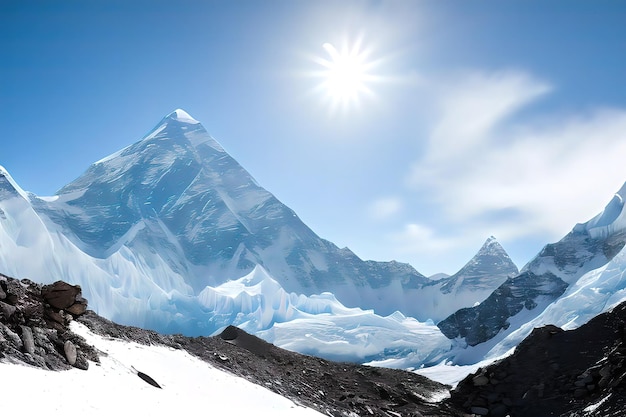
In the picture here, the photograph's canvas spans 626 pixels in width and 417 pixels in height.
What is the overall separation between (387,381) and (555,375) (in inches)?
593

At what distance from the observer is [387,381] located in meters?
39.2

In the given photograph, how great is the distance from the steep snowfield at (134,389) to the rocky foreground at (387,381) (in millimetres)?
1250

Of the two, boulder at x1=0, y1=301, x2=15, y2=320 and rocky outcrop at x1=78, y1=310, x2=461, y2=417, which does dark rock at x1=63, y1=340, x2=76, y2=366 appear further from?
rocky outcrop at x1=78, y1=310, x2=461, y2=417

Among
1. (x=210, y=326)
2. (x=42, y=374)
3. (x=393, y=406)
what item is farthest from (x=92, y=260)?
(x=42, y=374)

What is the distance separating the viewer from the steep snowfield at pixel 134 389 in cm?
1198

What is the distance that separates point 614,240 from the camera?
6496 inches

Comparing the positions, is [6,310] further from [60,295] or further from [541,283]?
[541,283]

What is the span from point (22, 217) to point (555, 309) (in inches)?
5343

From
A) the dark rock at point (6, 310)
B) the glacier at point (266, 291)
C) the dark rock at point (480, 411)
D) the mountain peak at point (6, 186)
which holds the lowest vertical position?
the dark rock at point (480, 411)

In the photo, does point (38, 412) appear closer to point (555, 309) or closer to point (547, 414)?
point (547, 414)

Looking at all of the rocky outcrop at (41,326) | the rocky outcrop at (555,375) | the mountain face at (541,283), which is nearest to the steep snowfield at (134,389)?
the rocky outcrop at (41,326)

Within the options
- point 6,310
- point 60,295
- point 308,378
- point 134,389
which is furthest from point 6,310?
point 308,378

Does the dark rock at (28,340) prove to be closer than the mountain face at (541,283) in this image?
Yes

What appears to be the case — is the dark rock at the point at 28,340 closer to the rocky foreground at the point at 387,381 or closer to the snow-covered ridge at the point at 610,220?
the rocky foreground at the point at 387,381
